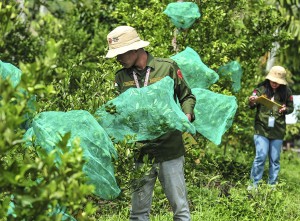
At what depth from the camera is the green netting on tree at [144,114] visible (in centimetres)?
479

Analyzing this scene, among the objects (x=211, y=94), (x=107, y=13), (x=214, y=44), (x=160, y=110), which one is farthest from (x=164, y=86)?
(x=107, y=13)

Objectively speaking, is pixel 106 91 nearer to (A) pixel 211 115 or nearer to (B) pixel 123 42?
(B) pixel 123 42

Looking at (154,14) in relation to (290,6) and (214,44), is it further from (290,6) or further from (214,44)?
(290,6)

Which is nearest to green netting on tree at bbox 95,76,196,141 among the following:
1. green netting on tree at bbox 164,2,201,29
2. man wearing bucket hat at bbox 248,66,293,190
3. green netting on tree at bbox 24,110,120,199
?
green netting on tree at bbox 24,110,120,199

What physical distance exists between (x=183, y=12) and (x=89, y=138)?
148 inches

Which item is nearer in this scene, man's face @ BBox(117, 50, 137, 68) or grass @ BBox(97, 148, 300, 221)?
man's face @ BBox(117, 50, 137, 68)

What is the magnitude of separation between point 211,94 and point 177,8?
7.57 feet

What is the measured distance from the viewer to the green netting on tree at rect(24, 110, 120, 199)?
446cm

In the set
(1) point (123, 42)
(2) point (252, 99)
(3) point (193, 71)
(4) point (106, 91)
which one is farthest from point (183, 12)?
(1) point (123, 42)

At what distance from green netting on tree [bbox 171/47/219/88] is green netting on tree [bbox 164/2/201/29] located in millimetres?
1412

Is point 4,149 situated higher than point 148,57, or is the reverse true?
point 4,149

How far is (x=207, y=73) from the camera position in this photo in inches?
259

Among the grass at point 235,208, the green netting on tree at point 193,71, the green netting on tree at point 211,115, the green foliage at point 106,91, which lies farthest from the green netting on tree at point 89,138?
the grass at point 235,208

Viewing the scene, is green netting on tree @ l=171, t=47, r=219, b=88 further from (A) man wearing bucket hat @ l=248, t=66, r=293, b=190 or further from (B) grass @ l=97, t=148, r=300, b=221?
(A) man wearing bucket hat @ l=248, t=66, r=293, b=190
